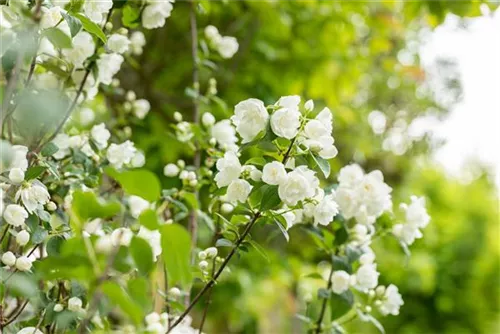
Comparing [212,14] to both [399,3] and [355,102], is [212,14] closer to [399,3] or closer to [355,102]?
[399,3]

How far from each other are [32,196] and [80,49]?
328mm

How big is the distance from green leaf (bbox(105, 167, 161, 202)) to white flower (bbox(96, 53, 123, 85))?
1.98 ft

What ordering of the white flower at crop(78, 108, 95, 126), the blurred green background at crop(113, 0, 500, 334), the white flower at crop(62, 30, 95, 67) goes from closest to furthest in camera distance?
the white flower at crop(62, 30, 95, 67) → the white flower at crop(78, 108, 95, 126) → the blurred green background at crop(113, 0, 500, 334)

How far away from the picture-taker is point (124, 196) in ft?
4.24

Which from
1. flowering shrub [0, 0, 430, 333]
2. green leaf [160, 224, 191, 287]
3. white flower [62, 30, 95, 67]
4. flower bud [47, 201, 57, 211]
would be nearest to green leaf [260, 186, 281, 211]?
flowering shrub [0, 0, 430, 333]

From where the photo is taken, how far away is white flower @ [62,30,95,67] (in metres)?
1.10

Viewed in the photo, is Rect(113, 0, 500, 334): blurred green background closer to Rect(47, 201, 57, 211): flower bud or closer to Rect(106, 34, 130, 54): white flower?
Rect(106, 34, 130, 54): white flower

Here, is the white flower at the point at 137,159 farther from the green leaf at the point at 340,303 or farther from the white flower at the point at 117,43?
the green leaf at the point at 340,303

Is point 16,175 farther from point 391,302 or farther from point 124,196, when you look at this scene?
point 391,302

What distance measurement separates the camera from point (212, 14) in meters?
2.29

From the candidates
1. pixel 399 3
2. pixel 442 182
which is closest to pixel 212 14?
pixel 399 3

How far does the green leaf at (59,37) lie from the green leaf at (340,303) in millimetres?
716

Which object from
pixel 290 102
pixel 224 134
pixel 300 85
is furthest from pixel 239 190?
pixel 300 85

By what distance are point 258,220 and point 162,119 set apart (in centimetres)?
138
